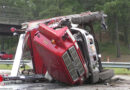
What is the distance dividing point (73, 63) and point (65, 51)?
0.46 meters

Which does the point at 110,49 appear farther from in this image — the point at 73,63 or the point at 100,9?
the point at 73,63

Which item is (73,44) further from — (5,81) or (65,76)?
(5,81)

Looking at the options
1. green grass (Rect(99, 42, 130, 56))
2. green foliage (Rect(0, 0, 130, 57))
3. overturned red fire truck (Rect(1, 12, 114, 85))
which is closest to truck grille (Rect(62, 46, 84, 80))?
overturned red fire truck (Rect(1, 12, 114, 85))

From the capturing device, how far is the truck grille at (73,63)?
682cm

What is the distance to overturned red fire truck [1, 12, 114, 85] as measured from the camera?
6824mm

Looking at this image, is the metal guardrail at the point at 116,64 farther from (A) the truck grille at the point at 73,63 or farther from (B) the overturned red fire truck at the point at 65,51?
(A) the truck grille at the point at 73,63

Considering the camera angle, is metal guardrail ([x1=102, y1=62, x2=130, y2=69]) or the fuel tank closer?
the fuel tank

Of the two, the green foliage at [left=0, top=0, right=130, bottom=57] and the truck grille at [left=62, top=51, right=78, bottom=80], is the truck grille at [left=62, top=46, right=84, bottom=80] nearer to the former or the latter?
the truck grille at [left=62, top=51, right=78, bottom=80]

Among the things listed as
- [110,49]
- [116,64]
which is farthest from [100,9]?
[116,64]

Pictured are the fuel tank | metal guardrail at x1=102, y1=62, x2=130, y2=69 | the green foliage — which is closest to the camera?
the fuel tank

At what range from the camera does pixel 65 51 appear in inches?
266

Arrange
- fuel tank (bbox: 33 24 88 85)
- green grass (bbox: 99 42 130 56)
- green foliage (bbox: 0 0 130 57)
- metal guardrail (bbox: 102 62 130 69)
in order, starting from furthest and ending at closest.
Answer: green grass (bbox: 99 42 130 56), green foliage (bbox: 0 0 130 57), metal guardrail (bbox: 102 62 130 69), fuel tank (bbox: 33 24 88 85)

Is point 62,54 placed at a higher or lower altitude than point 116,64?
higher

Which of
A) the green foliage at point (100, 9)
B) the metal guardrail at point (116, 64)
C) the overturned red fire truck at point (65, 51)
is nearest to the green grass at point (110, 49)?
the green foliage at point (100, 9)
